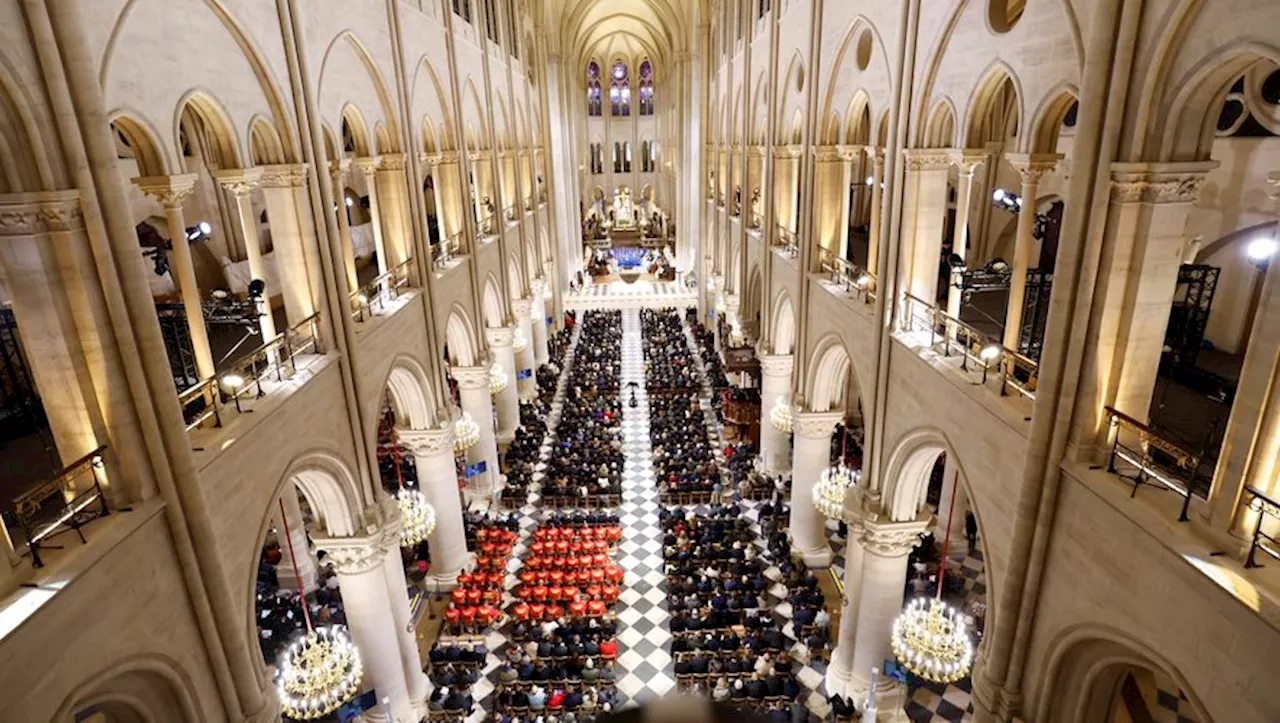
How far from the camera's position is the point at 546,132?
34.2m

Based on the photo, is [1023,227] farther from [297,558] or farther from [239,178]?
[297,558]

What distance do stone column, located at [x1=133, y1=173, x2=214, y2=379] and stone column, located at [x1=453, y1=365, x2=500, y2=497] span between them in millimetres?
9988

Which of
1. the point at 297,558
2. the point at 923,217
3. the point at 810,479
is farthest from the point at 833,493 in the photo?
the point at 297,558

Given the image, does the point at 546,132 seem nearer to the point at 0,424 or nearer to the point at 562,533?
the point at 562,533

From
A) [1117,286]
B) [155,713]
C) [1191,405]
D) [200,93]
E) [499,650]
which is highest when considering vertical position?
[200,93]

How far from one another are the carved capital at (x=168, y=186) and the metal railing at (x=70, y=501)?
2888 mm

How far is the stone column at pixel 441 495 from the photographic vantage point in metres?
14.6

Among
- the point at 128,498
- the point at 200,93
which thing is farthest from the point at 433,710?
the point at 200,93

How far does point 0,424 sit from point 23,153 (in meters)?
8.58

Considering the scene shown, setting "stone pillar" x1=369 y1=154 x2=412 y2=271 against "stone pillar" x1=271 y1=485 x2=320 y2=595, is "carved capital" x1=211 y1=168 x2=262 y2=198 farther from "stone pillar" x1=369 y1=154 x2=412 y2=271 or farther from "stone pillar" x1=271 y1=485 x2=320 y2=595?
"stone pillar" x1=271 y1=485 x2=320 y2=595

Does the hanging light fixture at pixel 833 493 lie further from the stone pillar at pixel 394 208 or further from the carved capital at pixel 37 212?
the carved capital at pixel 37 212

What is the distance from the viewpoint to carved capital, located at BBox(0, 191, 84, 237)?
5.31 metres

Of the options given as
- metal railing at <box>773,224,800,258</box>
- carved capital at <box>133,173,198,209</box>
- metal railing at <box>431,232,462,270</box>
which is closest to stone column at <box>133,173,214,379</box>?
carved capital at <box>133,173,198,209</box>

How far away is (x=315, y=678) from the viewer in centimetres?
915
